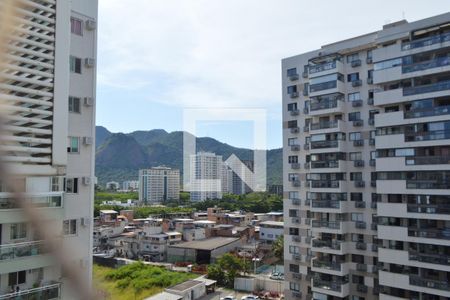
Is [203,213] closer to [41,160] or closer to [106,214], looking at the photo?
[106,214]

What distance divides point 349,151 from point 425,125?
1.61 m

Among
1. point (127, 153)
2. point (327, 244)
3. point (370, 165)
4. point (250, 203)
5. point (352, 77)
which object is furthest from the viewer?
point (127, 153)

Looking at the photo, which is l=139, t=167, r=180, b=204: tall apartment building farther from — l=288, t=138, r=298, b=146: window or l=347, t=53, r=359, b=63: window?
l=347, t=53, r=359, b=63: window

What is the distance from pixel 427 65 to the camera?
599 cm

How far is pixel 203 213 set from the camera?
21797 millimetres

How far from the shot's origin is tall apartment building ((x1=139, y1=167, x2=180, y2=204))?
1174 inches

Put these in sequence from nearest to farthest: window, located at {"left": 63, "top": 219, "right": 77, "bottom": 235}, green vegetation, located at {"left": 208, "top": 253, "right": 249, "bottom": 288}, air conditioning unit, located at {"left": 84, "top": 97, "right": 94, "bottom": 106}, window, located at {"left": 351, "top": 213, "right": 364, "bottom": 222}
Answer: window, located at {"left": 63, "top": 219, "right": 77, "bottom": 235} < air conditioning unit, located at {"left": 84, "top": 97, "right": 94, "bottom": 106} < window, located at {"left": 351, "top": 213, "right": 364, "bottom": 222} < green vegetation, located at {"left": 208, "top": 253, "right": 249, "bottom": 288}

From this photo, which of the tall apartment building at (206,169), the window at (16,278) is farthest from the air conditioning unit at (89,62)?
the tall apartment building at (206,169)

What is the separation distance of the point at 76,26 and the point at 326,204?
19.2 ft

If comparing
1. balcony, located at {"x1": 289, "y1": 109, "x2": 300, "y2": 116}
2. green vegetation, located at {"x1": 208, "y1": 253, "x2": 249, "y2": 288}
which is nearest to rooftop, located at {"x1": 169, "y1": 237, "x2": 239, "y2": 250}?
green vegetation, located at {"x1": 208, "y1": 253, "x2": 249, "y2": 288}

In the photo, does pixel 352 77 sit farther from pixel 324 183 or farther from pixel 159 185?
pixel 159 185

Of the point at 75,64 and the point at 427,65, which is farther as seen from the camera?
the point at 427,65

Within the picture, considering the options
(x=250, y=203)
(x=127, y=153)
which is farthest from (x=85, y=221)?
(x=127, y=153)

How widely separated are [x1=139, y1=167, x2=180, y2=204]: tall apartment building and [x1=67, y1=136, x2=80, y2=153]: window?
84.6 feet
